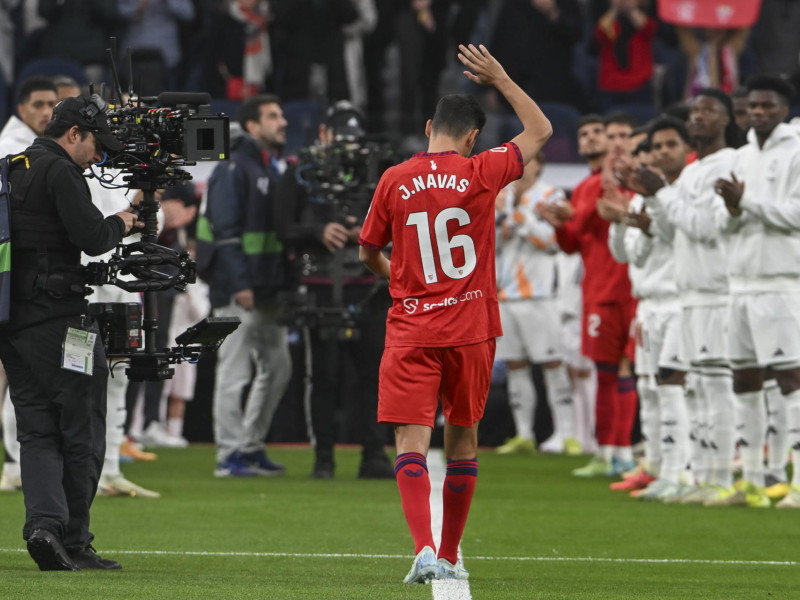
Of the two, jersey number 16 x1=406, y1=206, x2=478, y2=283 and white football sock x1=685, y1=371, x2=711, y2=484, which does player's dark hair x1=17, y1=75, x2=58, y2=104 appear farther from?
white football sock x1=685, y1=371, x2=711, y2=484

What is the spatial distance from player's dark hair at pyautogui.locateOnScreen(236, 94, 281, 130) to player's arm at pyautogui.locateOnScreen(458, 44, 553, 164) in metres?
5.72

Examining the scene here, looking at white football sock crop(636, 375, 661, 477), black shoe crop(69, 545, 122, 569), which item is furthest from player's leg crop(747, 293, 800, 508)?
black shoe crop(69, 545, 122, 569)

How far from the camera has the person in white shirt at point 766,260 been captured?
892 cm

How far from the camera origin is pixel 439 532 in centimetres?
750

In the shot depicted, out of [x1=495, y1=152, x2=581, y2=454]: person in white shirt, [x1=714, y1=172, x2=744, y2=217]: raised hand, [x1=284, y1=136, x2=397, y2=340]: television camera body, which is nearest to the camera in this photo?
[x1=714, y1=172, x2=744, y2=217]: raised hand

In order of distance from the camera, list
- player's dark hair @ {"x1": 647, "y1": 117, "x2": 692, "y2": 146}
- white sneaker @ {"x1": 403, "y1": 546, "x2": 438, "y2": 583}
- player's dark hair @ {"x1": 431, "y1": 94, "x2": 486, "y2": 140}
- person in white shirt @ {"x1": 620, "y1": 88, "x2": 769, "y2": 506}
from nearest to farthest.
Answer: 1. white sneaker @ {"x1": 403, "y1": 546, "x2": 438, "y2": 583}
2. player's dark hair @ {"x1": 431, "y1": 94, "x2": 486, "y2": 140}
3. person in white shirt @ {"x1": 620, "y1": 88, "x2": 769, "y2": 506}
4. player's dark hair @ {"x1": 647, "y1": 117, "x2": 692, "y2": 146}

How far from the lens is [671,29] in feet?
56.0

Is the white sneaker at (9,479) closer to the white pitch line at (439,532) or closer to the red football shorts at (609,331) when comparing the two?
the white pitch line at (439,532)

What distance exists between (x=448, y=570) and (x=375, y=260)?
4.35 feet

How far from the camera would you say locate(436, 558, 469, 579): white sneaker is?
5.75 metres

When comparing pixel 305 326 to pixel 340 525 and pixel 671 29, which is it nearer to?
pixel 340 525

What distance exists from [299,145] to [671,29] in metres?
4.65

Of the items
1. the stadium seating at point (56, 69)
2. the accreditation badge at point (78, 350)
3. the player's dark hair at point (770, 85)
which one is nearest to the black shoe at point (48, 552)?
the accreditation badge at point (78, 350)

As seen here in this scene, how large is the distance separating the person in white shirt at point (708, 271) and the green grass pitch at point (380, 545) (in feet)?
1.46
